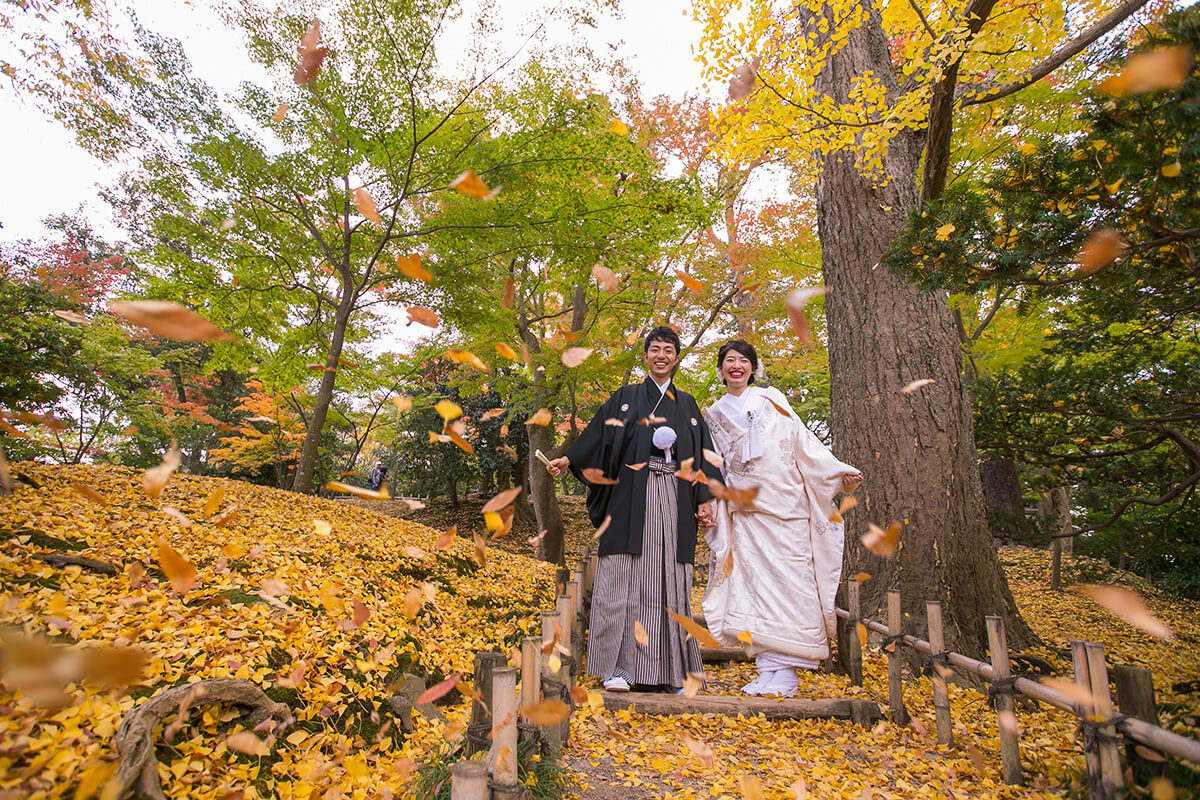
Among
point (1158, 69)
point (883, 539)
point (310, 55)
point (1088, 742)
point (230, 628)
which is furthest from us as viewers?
point (310, 55)

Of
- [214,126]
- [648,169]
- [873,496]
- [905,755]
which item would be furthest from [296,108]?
[905,755]

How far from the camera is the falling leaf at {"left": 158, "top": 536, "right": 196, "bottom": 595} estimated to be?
3.04 metres

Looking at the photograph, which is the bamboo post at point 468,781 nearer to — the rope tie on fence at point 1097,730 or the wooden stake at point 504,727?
the wooden stake at point 504,727

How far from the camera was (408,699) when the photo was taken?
3023 millimetres

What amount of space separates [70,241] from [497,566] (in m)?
14.8

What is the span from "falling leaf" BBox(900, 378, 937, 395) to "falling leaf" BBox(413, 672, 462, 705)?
339 cm

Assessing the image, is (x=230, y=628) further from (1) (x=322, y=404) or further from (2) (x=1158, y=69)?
(1) (x=322, y=404)

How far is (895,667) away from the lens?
2926 millimetres

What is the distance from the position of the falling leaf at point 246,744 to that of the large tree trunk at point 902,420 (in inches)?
136

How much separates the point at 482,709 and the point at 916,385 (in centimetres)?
343

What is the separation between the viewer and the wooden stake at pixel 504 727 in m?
1.66

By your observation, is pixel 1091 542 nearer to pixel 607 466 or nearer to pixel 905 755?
pixel 905 755

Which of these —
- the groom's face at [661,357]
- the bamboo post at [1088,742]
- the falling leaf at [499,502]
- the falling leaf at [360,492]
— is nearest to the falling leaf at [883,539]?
the groom's face at [661,357]

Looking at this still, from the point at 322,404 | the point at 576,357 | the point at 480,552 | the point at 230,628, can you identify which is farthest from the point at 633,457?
the point at 322,404
